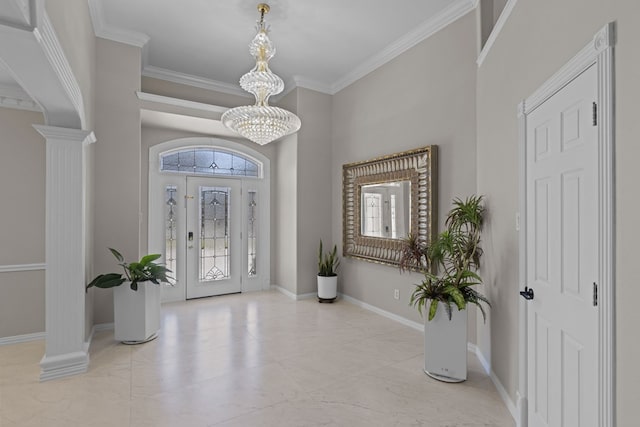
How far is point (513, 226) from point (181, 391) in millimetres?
2746

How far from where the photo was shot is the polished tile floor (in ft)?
7.26

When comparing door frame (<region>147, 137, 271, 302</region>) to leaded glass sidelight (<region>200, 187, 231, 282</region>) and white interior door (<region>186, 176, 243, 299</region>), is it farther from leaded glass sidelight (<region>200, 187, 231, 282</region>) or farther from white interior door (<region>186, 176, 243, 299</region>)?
leaded glass sidelight (<region>200, 187, 231, 282</region>)

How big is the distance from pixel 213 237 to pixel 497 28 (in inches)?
184

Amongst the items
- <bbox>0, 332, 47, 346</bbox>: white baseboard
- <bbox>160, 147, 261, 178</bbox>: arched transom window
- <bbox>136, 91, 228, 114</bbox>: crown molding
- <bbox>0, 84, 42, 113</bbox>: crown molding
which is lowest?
<bbox>0, 332, 47, 346</bbox>: white baseboard

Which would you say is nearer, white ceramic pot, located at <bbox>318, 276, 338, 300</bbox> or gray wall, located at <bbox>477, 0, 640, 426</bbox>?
gray wall, located at <bbox>477, 0, 640, 426</bbox>

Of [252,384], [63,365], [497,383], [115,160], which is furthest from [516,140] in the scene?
[115,160]

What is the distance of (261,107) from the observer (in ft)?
11.0

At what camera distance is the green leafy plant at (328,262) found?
5.10m

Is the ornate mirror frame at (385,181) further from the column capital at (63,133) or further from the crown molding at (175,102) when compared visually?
the column capital at (63,133)

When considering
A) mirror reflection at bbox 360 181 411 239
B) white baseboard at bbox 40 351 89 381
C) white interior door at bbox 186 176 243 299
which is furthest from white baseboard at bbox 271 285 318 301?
white baseboard at bbox 40 351 89 381

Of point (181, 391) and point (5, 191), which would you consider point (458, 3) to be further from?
point (5, 191)

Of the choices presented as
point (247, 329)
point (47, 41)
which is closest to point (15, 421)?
point (247, 329)

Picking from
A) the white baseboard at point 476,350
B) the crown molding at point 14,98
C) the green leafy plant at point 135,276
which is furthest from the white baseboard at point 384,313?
the crown molding at point 14,98

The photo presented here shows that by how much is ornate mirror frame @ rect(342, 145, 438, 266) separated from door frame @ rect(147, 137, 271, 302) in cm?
155
